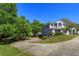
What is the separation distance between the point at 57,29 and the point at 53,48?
0.19 meters

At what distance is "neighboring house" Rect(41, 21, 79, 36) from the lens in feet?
10.9

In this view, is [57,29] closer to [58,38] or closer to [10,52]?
[58,38]

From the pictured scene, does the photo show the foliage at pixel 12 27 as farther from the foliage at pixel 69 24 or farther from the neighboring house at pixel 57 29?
the foliage at pixel 69 24

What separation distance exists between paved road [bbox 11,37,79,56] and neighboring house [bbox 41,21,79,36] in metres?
0.10

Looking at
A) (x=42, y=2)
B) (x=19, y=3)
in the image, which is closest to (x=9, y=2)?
(x=19, y=3)

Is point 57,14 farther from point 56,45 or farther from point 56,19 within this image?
point 56,45

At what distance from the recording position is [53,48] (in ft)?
10.9

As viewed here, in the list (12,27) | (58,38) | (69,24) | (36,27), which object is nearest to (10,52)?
(12,27)

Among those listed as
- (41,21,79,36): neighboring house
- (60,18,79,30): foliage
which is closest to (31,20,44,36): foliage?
(41,21,79,36): neighboring house

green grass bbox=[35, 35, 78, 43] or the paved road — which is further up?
green grass bbox=[35, 35, 78, 43]

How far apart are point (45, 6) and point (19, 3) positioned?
0.85 feet

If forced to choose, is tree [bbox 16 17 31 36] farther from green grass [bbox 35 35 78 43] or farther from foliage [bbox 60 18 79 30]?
foliage [bbox 60 18 79 30]

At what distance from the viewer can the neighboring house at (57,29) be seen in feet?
10.9

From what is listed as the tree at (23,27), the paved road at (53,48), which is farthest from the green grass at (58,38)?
the tree at (23,27)
